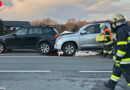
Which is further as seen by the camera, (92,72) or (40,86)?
(92,72)

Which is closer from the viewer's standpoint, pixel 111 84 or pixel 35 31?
pixel 111 84

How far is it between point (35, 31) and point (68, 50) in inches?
116

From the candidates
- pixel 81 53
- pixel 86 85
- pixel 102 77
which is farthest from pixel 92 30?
pixel 86 85

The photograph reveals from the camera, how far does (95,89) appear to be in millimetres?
4547

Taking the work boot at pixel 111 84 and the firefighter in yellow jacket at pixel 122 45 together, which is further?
the work boot at pixel 111 84

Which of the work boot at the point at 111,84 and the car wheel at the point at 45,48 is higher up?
the car wheel at the point at 45,48

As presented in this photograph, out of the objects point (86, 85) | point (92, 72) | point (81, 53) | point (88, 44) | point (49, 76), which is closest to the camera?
point (86, 85)

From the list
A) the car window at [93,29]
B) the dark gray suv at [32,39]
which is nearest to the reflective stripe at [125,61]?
the car window at [93,29]

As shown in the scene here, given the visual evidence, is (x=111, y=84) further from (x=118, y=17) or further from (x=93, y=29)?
(x=93, y=29)

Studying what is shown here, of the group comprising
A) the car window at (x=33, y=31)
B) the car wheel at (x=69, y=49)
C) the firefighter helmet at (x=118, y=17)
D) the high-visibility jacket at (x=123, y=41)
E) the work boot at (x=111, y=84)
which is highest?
the car window at (x=33, y=31)

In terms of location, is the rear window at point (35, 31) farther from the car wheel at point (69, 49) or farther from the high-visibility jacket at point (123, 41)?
the high-visibility jacket at point (123, 41)

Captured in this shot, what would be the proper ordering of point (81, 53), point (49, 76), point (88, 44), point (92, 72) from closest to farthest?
point (49, 76) → point (92, 72) → point (88, 44) → point (81, 53)

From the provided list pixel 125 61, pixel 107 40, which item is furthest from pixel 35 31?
pixel 125 61

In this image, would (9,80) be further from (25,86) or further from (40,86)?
(40,86)
